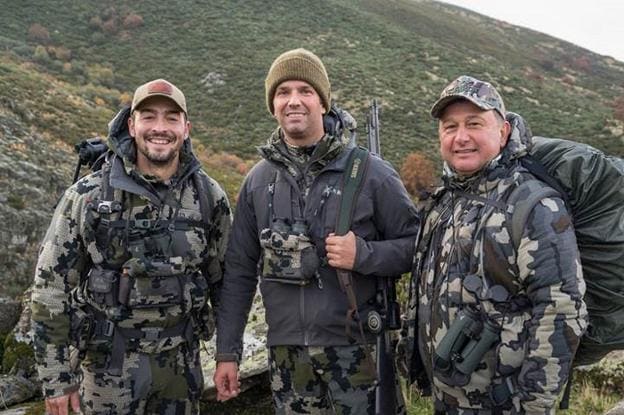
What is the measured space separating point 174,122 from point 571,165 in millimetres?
2430

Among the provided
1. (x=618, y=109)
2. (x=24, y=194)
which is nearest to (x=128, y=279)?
(x=24, y=194)

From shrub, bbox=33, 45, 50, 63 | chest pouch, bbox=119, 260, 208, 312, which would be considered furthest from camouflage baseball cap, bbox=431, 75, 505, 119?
shrub, bbox=33, 45, 50, 63

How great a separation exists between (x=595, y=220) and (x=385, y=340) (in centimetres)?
145

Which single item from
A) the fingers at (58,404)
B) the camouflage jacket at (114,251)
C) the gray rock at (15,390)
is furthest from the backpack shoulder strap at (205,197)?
the gray rock at (15,390)

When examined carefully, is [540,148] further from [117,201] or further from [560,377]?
[117,201]

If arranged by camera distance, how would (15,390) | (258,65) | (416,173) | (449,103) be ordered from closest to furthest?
1. (449,103)
2. (15,390)
3. (416,173)
4. (258,65)

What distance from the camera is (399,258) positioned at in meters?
3.34

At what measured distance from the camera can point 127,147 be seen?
3551 mm

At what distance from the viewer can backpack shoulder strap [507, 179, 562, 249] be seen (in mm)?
2531

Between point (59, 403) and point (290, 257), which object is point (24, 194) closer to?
point (59, 403)

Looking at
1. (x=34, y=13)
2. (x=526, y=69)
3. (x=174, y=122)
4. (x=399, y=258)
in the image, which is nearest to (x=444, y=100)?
(x=399, y=258)

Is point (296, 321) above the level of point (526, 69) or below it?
below

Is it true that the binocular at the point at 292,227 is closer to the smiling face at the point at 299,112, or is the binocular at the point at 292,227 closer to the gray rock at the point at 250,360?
the smiling face at the point at 299,112

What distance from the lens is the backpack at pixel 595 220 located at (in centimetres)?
258
